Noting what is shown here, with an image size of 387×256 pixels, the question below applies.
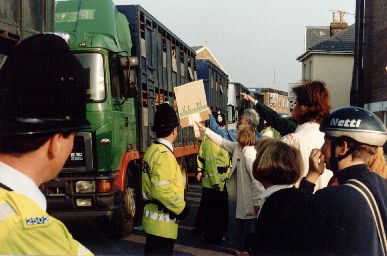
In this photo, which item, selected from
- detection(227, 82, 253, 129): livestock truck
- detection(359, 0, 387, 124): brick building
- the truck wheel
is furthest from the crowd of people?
detection(359, 0, 387, 124): brick building

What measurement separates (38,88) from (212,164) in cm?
771

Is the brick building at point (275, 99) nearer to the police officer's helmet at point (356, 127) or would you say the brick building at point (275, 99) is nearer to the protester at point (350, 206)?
the police officer's helmet at point (356, 127)

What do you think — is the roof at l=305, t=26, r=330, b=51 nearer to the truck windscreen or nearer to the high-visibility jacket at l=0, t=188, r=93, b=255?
the truck windscreen

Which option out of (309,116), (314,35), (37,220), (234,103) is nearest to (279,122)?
(309,116)

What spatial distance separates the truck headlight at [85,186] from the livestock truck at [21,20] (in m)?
2.95

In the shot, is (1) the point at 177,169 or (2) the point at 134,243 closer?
(1) the point at 177,169

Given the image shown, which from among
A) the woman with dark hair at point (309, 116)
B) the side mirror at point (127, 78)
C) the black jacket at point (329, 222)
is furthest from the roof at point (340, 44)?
the black jacket at point (329, 222)

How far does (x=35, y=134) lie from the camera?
140 cm

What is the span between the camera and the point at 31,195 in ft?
4.32

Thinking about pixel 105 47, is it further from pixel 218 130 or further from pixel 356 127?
pixel 356 127

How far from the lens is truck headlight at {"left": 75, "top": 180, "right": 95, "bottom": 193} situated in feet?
26.8

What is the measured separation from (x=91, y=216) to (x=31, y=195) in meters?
7.06

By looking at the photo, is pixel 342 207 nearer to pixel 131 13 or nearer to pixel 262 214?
pixel 262 214

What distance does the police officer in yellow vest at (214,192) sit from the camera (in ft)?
29.1
